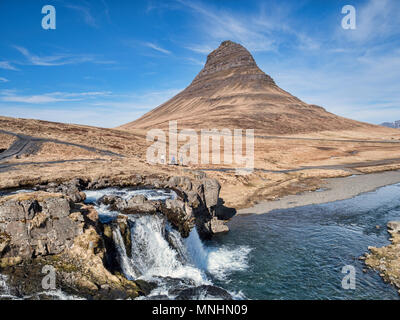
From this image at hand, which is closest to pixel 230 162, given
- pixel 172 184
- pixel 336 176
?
pixel 336 176

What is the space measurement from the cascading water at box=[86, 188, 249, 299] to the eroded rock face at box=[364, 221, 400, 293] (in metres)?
10.9

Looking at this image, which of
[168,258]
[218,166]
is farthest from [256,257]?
[218,166]

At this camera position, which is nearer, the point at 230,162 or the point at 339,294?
the point at 339,294

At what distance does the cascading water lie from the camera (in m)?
16.6

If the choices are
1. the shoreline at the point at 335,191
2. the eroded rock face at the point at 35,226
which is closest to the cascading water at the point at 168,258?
the eroded rock face at the point at 35,226

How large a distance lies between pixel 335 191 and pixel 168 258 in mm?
38845

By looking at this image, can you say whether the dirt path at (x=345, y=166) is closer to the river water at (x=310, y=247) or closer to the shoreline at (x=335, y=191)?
the shoreline at (x=335, y=191)

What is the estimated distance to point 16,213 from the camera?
1587 cm

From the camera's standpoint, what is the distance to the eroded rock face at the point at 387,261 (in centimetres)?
1919

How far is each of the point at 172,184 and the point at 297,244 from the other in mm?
15981

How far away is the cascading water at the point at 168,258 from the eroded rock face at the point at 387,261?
427 inches

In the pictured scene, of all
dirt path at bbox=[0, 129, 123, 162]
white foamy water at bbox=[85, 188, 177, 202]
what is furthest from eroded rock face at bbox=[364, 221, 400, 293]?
dirt path at bbox=[0, 129, 123, 162]

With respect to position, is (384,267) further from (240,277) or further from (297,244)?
(240,277)
